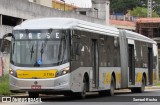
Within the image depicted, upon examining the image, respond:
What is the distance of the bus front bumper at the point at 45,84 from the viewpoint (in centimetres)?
2323

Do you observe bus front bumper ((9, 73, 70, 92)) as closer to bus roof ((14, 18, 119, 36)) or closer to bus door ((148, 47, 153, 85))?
bus roof ((14, 18, 119, 36))

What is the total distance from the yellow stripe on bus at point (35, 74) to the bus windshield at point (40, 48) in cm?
27

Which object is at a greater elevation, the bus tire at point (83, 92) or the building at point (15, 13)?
the building at point (15, 13)

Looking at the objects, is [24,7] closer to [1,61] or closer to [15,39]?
[1,61]

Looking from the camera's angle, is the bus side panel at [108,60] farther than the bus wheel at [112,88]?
No

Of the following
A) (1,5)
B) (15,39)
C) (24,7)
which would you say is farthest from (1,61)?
(15,39)

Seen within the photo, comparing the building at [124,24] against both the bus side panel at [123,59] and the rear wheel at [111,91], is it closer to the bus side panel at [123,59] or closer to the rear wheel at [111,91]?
the bus side panel at [123,59]

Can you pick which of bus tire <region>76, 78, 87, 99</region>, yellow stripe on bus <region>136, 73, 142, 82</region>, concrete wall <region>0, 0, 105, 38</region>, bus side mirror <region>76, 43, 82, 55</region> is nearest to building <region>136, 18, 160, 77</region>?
concrete wall <region>0, 0, 105, 38</region>

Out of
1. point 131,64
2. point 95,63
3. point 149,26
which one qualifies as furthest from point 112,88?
point 149,26

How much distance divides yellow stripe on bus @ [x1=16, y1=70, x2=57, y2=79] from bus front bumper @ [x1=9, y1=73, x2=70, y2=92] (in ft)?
0.47

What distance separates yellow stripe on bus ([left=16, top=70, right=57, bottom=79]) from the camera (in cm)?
2333

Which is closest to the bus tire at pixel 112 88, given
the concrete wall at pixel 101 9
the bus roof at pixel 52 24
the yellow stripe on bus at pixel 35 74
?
the bus roof at pixel 52 24

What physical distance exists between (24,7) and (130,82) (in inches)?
377

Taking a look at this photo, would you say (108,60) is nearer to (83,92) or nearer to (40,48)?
(83,92)
